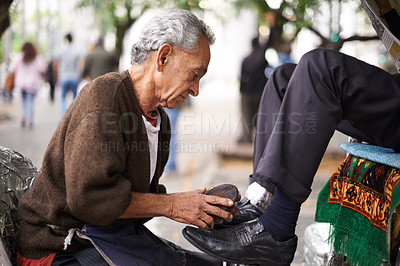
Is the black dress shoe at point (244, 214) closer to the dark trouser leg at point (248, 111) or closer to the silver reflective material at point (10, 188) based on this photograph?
the silver reflective material at point (10, 188)

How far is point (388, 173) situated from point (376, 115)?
0.81 ft

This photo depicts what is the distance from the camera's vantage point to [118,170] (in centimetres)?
157

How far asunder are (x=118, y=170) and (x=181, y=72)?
1.50 feet

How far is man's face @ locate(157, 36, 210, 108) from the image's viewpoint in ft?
5.84

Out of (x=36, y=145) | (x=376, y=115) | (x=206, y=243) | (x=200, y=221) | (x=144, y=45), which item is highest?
(x=144, y=45)

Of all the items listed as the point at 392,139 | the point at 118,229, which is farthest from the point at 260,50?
the point at 118,229

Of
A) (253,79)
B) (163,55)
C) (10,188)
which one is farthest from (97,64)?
(163,55)

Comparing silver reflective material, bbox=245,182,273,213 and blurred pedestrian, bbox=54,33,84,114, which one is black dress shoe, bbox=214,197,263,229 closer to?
silver reflective material, bbox=245,182,273,213

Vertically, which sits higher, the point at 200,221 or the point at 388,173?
the point at 388,173

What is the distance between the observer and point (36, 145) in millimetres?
8219

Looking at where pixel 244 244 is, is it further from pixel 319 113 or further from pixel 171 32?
pixel 171 32

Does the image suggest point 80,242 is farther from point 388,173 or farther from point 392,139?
point 392,139

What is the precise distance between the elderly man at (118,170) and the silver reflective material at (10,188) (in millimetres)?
56

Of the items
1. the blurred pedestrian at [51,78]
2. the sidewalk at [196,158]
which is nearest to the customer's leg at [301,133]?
the sidewalk at [196,158]
